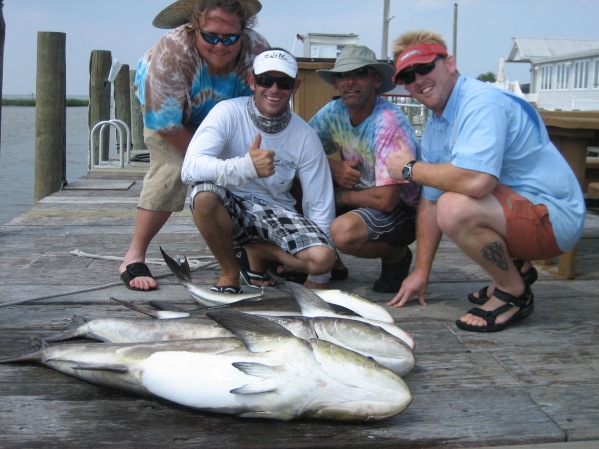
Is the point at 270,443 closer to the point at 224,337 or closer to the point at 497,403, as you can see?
the point at 224,337

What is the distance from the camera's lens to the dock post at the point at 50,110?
30.7 feet

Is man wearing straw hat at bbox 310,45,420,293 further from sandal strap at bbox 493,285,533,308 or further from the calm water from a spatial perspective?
the calm water

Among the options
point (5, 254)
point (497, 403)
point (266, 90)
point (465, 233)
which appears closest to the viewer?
point (497, 403)

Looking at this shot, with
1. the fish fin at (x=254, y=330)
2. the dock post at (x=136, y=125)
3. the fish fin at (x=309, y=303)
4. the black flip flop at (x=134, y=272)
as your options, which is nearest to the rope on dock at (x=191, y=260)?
the black flip flop at (x=134, y=272)

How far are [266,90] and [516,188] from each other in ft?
4.39

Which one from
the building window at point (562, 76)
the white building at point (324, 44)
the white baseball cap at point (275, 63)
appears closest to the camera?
the white baseball cap at point (275, 63)

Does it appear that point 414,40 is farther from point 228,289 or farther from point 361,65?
point 228,289

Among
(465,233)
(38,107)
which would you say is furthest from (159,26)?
(38,107)

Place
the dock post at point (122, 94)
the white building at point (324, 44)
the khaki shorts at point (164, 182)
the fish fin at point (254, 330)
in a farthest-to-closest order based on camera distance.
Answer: the white building at point (324, 44) < the dock post at point (122, 94) < the khaki shorts at point (164, 182) < the fish fin at point (254, 330)

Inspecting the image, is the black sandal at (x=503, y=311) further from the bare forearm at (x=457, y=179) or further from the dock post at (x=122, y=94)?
the dock post at (x=122, y=94)

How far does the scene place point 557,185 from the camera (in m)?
3.38

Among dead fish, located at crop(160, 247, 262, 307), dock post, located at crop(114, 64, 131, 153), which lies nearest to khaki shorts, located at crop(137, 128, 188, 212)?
dead fish, located at crop(160, 247, 262, 307)

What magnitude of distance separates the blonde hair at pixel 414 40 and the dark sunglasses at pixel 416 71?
0.10 meters

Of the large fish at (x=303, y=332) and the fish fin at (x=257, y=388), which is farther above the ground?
the large fish at (x=303, y=332)
